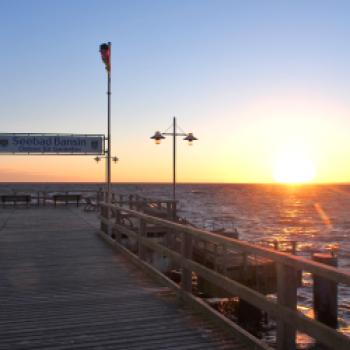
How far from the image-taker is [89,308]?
21.6ft

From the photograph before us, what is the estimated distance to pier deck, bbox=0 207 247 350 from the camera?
17.1ft

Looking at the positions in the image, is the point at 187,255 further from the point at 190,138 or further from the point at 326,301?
the point at 190,138

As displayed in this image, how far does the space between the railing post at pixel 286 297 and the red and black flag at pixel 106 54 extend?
12511mm

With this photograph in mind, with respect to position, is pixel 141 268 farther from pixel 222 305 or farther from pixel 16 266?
pixel 222 305

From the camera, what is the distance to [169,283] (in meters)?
7.79

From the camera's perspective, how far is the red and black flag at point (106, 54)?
1591 centimetres

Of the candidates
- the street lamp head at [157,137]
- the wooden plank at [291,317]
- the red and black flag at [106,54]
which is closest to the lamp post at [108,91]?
the red and black flag at [106,54]

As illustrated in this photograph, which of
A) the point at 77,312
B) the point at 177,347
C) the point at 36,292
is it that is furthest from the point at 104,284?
the point at 177,347

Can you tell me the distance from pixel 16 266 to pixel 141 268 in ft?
8.20

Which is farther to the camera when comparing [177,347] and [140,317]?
[140,317]

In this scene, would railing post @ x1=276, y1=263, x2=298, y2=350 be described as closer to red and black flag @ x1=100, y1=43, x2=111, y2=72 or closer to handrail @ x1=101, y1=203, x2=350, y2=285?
handrail @ x1=101, y1=203, x2=350, y2=285

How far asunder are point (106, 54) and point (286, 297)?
13146 mm

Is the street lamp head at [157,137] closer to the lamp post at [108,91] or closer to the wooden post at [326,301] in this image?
the lamp post at [108,91]

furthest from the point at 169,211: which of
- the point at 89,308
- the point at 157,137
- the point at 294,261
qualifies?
the point at 294,261
